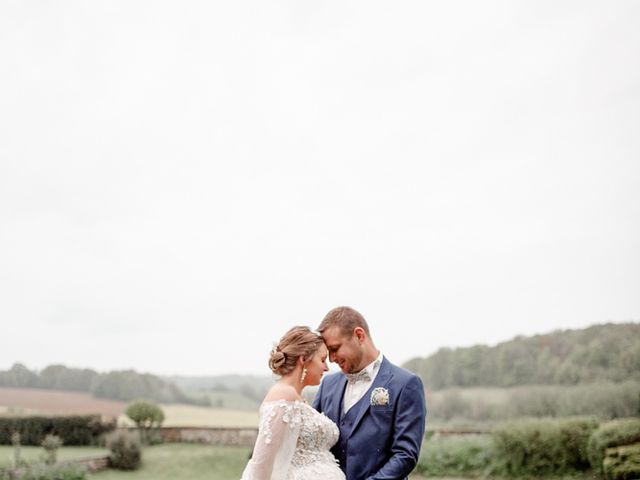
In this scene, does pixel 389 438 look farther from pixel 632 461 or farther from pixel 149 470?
pixel 149 470

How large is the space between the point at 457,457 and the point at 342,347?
15.4 m

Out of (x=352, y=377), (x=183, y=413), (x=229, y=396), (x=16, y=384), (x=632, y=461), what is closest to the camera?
(x=352, y=377)

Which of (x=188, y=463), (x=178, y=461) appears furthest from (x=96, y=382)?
(x=188, y=463)

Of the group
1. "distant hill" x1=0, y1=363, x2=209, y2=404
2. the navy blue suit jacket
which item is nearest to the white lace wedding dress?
the navy blue suit jacket

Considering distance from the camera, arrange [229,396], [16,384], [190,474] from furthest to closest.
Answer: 1. [229,396]
2. [16,384]
3. [190,474]

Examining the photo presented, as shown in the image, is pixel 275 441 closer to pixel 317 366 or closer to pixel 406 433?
pixel 317 366

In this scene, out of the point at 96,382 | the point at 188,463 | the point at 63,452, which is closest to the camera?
the point at 188,463

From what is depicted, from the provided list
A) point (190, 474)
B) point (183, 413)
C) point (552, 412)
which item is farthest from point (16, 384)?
point (552, 412)

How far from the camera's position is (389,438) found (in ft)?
13.1

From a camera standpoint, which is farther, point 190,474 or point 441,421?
point 441,421

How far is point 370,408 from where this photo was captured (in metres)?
4.05

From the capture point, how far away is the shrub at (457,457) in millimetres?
17719

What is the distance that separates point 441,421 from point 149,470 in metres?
10.4

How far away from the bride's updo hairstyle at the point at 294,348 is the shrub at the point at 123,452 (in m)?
17.8
